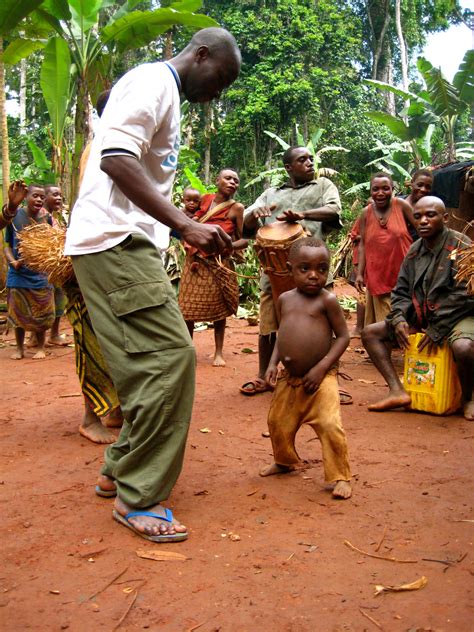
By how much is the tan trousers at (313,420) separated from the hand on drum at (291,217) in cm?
167

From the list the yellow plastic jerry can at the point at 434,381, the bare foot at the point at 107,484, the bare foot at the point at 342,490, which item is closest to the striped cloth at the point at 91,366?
the bare foot at the point at 107,484

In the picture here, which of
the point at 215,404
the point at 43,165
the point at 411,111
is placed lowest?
the point at 215,404

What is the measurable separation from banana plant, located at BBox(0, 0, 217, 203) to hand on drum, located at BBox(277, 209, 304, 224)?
5155 mm

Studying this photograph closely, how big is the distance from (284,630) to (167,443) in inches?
35.8

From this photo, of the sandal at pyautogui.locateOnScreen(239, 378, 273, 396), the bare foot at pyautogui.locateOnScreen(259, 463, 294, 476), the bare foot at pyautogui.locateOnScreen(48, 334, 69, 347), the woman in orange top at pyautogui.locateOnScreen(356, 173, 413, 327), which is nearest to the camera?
the bare foot at pyautogui.locateOnScreen(259, 463, 294, 476)

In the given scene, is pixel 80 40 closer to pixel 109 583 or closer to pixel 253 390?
pixel 253 390

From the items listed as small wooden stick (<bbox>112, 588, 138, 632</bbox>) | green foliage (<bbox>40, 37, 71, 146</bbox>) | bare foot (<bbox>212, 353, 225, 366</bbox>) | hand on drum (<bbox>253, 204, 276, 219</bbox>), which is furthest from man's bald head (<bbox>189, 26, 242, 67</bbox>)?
green foliage (<bbox>40, 37, 71, 146</bbox>)

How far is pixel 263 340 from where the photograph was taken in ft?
18.1

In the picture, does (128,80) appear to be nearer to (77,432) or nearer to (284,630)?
(284,630)

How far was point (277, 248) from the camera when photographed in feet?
15.7

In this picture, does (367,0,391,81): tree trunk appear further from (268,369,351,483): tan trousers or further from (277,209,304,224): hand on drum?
(268,369,351,483): tan trousers

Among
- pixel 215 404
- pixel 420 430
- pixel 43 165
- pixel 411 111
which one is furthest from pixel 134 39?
pixel 420 430

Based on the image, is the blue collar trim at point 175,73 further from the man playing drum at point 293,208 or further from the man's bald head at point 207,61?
the man playing drum at point 293,208

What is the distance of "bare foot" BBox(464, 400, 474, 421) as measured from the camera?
15.2ft
